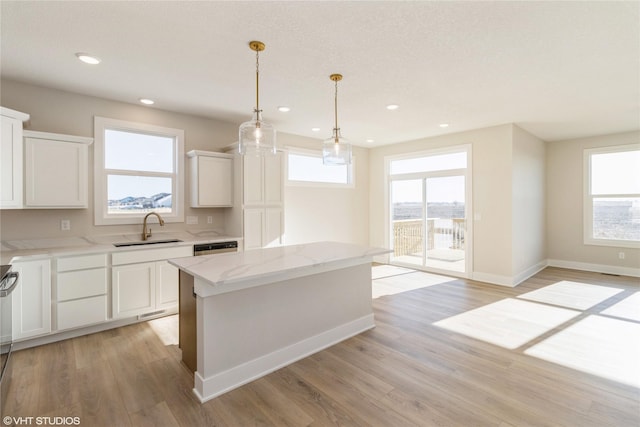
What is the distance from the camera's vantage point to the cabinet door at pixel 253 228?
420 centimetres

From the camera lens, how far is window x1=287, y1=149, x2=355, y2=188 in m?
5.46

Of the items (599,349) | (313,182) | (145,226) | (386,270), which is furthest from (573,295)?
(145,226)

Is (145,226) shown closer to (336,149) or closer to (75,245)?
(75,245)

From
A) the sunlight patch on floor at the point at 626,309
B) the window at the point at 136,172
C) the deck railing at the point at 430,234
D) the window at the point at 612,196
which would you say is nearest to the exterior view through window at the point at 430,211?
the deck railing at the point at 430,234

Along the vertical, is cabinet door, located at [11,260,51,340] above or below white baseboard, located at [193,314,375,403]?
above

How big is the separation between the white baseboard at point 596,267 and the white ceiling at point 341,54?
10.3 ft

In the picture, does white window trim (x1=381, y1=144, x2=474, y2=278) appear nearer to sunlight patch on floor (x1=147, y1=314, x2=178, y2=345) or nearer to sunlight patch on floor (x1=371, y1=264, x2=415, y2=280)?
sunlight patch on floor (x1=371, y1=264, x2=415, y2=280)

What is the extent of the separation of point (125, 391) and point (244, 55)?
9.23 feet

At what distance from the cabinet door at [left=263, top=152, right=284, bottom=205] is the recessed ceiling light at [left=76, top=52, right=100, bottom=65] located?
2.14m

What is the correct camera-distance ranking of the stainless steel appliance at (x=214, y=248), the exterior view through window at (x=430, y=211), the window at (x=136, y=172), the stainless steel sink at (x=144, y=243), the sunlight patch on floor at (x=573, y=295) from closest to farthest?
the stainless steel sink at (x=144, y=243), the window at (x=136, y=172), the stainless steel appliance at (x=214, y=248), the sunlight patch on floor at (x=573, y=295), the exterior view through window at (x=430, y=211)

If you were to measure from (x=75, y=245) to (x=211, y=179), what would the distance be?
1.72 metres

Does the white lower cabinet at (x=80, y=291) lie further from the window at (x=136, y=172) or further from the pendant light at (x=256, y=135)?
the pendant light at (x=256, y=135)

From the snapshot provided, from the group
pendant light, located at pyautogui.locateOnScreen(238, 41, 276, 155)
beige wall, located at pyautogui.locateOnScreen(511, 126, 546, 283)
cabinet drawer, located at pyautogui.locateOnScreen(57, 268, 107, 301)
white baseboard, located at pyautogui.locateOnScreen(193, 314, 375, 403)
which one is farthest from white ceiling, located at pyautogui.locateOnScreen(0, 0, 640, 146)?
white baseboard, located at pyautogui.locateOnScreen(193, 314, 375, 403)

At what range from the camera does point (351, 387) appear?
2.21 meters
